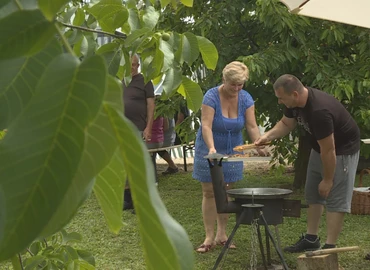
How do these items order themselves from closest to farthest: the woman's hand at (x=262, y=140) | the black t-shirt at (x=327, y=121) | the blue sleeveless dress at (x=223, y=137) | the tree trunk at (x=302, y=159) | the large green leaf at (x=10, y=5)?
the large green leaf at (x=10, y=5) < the black t-shirt at (x=327, y=121) < the woman's hand at (x=262, y=140) < the blue sleeveless dress at (x=223, y=137) < the tree trunk at (x=302, y=159)

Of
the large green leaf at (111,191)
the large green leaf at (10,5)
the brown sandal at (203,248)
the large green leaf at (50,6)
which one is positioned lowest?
the brown sandal at (203,248)

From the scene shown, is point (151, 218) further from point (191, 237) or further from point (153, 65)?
point (191, 237)

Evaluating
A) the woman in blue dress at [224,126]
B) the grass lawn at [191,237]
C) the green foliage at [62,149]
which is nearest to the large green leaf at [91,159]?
the green foliage at [62,149]

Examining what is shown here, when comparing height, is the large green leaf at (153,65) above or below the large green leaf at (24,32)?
above

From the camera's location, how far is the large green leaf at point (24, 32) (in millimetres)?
327

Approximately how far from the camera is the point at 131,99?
274 inches

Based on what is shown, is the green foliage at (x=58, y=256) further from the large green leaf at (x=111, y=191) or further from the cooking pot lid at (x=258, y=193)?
the cooking pot lid at (x=258, y=193)

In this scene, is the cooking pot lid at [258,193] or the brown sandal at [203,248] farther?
the brown sandal at [203,248]

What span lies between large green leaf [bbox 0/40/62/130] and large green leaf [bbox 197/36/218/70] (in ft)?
2.67

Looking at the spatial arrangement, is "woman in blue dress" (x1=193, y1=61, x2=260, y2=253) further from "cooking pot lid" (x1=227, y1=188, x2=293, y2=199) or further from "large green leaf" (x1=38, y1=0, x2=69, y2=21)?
"large green leaf" (x1=38, y1=0, x2=69, y2=21)

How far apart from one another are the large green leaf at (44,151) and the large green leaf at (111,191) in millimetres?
103

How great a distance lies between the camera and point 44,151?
291 mm

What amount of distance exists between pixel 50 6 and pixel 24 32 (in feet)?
0.06

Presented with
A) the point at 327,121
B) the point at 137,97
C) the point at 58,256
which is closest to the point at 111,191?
the point at 58,256
